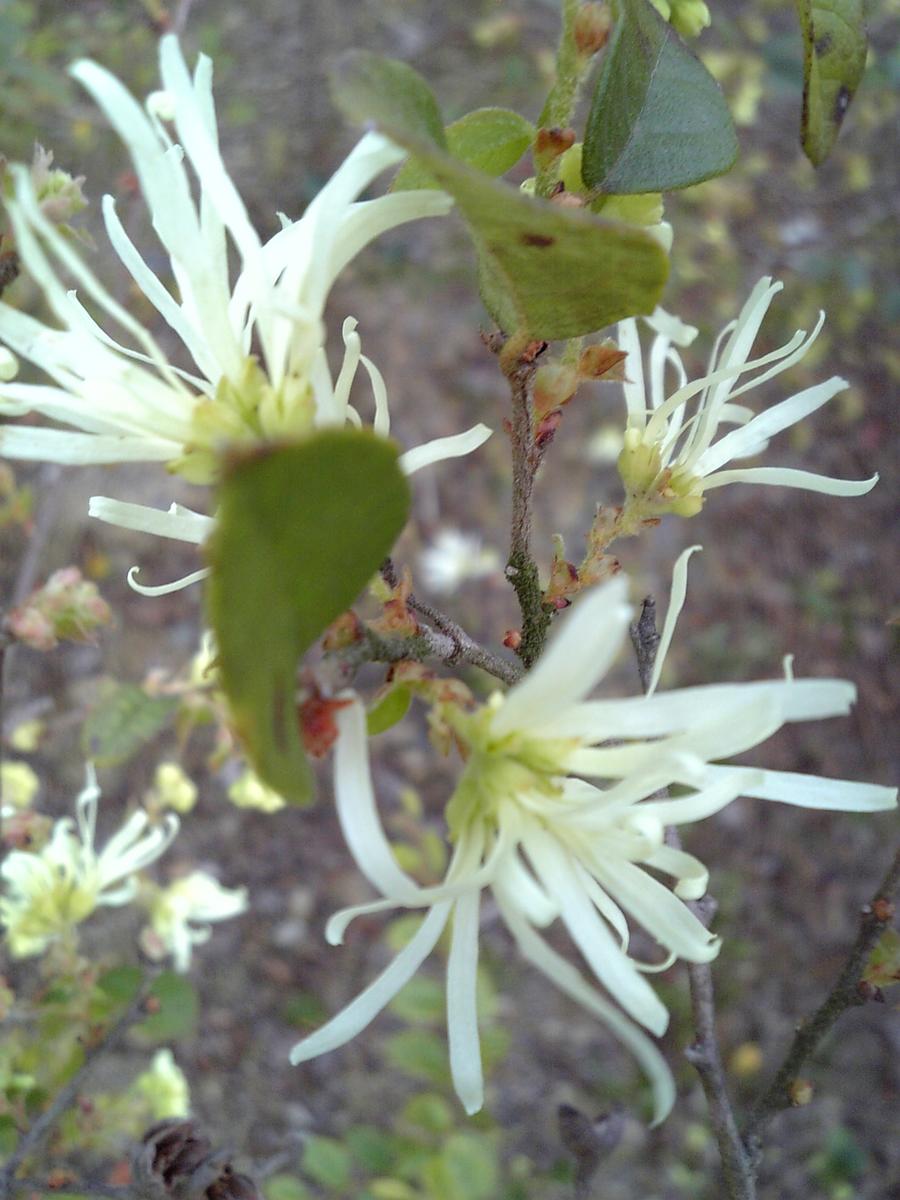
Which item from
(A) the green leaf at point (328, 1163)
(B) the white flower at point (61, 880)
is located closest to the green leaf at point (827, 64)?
(B) the white flower at point (61, 880)

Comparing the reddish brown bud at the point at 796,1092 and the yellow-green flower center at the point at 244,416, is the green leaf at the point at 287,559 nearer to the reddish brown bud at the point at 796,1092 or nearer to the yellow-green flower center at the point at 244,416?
the yellow-green flower center at the point at 244,416

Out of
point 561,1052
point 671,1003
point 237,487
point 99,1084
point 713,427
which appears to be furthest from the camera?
point 561,1052

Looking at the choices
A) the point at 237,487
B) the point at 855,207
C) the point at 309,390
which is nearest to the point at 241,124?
the point at 855,207

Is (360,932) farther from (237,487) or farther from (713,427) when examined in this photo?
(237,487)

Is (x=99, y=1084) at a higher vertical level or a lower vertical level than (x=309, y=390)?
lower

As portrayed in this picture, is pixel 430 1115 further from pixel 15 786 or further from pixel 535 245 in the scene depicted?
pixel 535 245

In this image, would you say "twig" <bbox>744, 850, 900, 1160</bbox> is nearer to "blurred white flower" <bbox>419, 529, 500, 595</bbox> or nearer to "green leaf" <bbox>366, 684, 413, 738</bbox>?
"green leaf" <bbox>366, 684, 413, 738</bbox>

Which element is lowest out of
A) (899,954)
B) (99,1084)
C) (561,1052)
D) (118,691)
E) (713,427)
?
(561,1052)

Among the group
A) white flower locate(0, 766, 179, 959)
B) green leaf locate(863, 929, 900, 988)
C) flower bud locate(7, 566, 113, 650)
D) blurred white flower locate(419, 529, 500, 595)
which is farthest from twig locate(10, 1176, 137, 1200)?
blurred white flower locate(419, 529, 500, 595)
